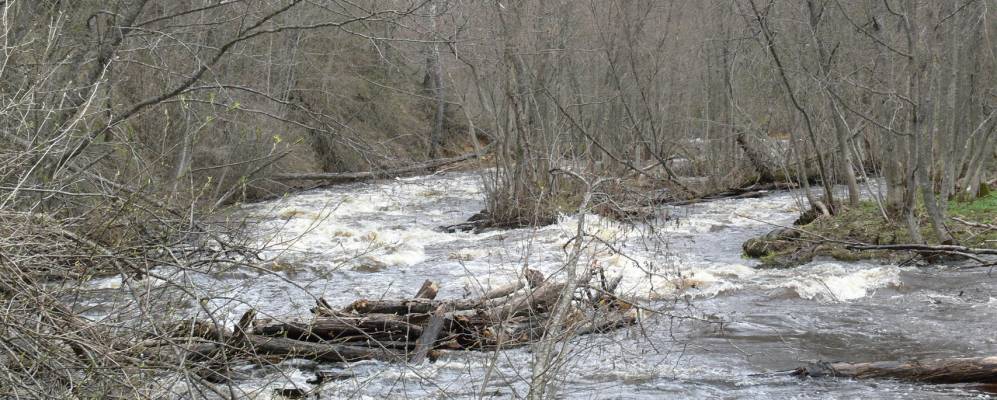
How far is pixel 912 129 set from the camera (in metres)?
11.7

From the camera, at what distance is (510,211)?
15977mm

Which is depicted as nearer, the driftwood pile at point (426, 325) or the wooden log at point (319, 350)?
the wooden log at point (319, 350)

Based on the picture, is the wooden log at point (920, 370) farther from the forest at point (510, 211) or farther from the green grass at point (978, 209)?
the green grass at point (978, 209)

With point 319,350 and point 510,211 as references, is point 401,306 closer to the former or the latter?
point 319,350

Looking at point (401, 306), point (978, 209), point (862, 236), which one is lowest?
point (401, 306)

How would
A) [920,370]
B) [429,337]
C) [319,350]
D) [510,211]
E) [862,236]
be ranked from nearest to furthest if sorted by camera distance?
1. [920,370]
2. [319,350]
3. [429,337]
4. [862,236]
5. [510,211]

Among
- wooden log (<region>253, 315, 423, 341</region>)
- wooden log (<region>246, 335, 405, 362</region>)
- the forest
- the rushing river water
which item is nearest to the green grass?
the forest

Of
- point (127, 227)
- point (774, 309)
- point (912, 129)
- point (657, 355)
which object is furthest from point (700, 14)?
point (127, 227)

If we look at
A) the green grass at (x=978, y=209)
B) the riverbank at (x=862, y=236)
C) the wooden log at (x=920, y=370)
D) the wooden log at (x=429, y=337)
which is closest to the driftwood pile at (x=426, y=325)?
the wooden log at (x=429, y=337)

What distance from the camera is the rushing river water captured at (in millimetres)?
6777

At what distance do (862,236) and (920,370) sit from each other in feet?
19.1

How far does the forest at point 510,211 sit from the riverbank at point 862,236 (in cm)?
6

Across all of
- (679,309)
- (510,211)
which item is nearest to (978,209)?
(679,309)

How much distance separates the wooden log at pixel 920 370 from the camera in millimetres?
6535
